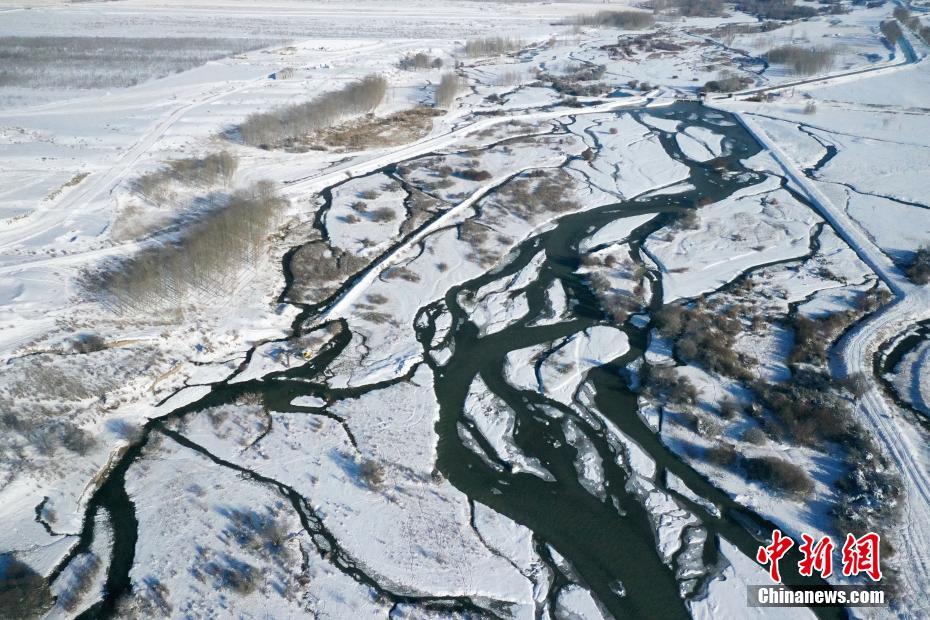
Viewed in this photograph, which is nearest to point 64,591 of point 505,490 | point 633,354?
point 505,490

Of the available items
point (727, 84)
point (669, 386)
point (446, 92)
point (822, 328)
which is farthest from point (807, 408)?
point (727, 84)

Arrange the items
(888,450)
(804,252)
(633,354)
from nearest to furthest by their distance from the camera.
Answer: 1. (888,450)
2. (633,354)
3. (804,252)

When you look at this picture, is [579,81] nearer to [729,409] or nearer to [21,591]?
[729,409]

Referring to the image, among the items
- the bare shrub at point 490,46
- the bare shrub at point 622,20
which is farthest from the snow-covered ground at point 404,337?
the bare shrub at point 622,20

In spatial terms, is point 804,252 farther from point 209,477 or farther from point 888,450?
point 209,477

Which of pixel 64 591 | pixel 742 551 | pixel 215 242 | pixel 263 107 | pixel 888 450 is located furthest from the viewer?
pixel 263 107

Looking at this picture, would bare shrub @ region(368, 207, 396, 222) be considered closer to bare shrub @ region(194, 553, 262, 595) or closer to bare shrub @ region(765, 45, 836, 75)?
bare shrub @ region(194, 553, 262, 595)

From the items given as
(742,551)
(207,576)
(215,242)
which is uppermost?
(215,242)
